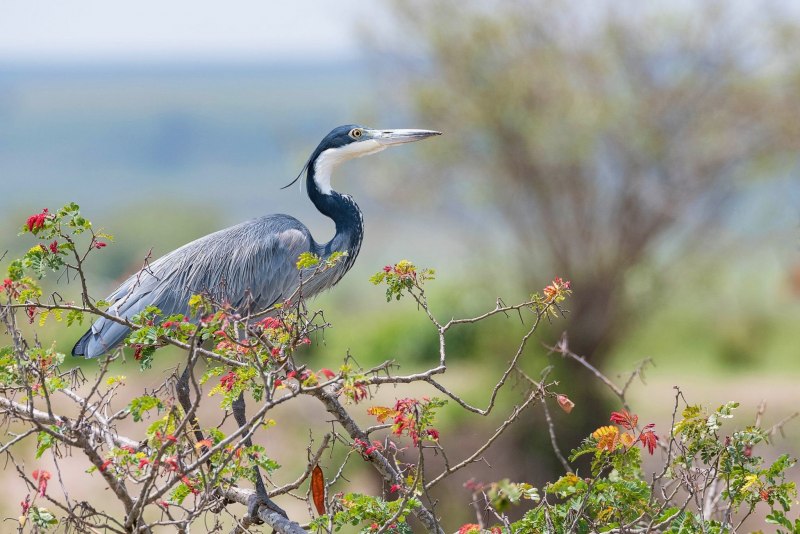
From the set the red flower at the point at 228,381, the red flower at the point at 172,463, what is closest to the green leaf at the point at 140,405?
the red flower at the point at 172,463

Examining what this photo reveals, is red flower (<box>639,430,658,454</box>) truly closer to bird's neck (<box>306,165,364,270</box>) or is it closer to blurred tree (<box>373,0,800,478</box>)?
bird's neck (<box>306,165,364,270</box>)

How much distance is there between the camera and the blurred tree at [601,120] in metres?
14.2

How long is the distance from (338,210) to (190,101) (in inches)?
5304

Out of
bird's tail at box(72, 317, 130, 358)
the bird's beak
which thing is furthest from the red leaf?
the bird's beak

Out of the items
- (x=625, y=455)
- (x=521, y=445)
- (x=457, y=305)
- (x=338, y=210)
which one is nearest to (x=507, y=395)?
(x=521, y=445)

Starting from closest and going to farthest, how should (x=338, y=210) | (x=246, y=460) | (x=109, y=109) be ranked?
(x=246, y=460), (x=338, y=210), (x=109, y=109)

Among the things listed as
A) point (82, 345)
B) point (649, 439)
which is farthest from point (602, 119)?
point (649, 439)

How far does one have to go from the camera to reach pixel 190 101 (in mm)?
136750

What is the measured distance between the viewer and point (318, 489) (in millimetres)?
3543

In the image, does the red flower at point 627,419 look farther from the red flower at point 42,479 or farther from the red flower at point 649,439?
the red flower at point 42,479

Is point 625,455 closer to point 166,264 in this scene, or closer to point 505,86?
point 166,264

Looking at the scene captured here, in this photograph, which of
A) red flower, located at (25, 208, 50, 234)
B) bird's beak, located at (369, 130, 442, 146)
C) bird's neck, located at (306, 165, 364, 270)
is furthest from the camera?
bird's beak, located at (369, 130, 442, 146)

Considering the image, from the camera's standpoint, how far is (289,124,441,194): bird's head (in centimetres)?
564

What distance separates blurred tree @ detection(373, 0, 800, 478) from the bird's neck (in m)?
8.61
